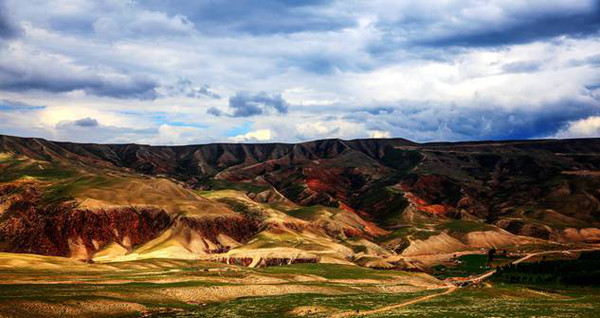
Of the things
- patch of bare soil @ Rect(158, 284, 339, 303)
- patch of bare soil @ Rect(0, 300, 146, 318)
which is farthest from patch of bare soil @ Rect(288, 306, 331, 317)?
patch of bare soil @ Rect(0, 300, 146, 318)

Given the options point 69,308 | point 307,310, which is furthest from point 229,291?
point 69,308

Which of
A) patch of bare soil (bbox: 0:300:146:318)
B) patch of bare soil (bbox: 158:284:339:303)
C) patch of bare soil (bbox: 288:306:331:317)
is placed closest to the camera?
patch of bare soil (bbox: 0:300:146:318)

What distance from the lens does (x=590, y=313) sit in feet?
218

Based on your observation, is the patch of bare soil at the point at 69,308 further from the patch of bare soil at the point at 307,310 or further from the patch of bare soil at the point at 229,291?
the patch of bare soil at the point at 307,310

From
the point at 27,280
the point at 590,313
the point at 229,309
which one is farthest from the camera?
the point at 27,280

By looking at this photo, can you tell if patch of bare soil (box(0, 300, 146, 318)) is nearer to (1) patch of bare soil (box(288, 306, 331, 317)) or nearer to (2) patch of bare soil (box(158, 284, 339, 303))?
(2) patch of bare soil (box(158, 284, 339, 303))

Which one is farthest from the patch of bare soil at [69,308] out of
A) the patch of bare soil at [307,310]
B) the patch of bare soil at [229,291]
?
the patch of bare soil at [307,310]

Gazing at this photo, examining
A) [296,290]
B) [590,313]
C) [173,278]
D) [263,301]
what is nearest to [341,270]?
[296,290]

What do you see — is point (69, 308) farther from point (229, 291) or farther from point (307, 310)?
point (229, 291)

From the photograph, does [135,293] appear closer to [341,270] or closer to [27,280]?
[27,280]

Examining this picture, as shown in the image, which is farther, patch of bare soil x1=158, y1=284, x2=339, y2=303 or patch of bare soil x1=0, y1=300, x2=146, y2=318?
patch of bare soil x1=158, y1=284, x2=339, y2=303

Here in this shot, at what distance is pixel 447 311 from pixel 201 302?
4102cm

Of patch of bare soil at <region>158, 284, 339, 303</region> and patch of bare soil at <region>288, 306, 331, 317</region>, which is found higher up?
patch of bare soil at <region>288, 306, 331, 317</region>

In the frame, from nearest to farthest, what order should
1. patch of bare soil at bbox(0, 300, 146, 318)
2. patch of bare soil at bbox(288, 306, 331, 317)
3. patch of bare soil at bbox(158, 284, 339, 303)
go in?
patch of bare soil at bbox(0, 300, 146, 318) < patch of bare soil at bbox(288, 306, 331, 317) < patch of bare soil at bbox(158, 284, 339, 303)
